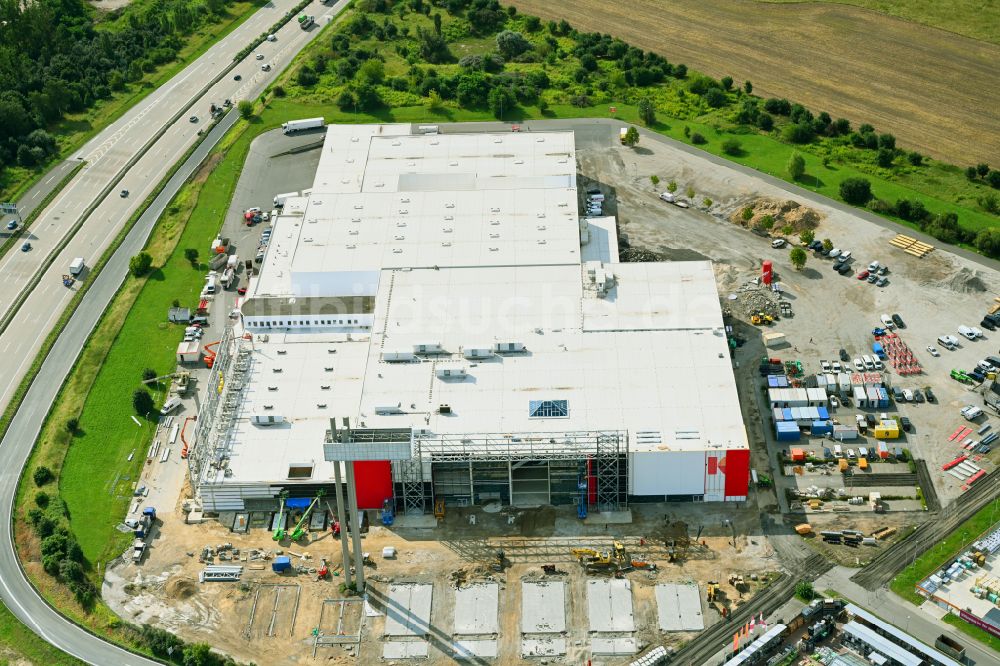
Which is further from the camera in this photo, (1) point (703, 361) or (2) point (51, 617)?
(1) point (703, 361)

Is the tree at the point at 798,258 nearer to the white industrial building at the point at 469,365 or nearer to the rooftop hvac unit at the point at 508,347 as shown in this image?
the white industrial building at the point at 469,365

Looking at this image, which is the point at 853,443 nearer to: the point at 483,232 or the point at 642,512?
the point at 642,512

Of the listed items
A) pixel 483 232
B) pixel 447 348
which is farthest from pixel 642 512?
pixel 483 232

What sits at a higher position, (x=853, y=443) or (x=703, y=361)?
(x=703, y=361)

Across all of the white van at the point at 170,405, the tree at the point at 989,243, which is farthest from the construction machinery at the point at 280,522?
the tree at the point at 989,243

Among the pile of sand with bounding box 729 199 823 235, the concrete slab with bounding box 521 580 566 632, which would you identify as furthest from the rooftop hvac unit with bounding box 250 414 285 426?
the pile of sand with bounding box 729 199 823 235

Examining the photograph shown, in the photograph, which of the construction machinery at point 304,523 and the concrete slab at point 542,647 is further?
the construction machinery at point 304,523
